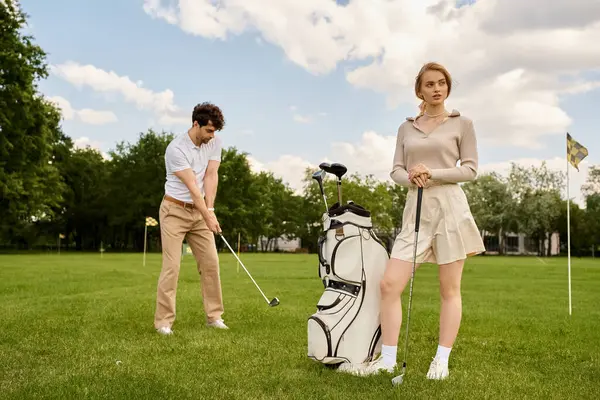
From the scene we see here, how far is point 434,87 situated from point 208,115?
121 inches

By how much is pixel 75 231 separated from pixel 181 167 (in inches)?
2924

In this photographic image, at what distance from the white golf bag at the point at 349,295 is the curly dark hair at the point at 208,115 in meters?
2.62


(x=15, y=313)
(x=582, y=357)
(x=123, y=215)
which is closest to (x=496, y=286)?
(x=582, y=357)

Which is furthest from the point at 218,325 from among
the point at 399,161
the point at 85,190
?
the point at 85,190

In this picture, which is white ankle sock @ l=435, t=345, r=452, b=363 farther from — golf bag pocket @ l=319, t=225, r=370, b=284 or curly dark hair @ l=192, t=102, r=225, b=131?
curly dark hair @ l=192, t=102, r=225, b=131

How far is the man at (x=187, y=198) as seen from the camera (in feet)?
23.5

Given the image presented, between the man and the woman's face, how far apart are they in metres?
2.94

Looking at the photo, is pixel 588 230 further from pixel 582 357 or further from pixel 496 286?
pixel 582 357

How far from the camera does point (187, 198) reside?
24.0 ft

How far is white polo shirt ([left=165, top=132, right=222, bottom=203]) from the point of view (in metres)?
7.15

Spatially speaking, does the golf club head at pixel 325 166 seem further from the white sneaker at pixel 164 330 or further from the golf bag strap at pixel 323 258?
the white sneaker at pixel 164 330

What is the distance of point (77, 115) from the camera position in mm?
54250

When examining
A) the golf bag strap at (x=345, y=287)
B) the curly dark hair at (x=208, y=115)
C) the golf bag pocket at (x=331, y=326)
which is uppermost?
the curly dark hair at (x=208, y=115)

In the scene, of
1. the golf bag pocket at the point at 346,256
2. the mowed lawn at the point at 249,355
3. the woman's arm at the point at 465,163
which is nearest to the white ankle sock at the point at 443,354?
the mowed lawn at the point at 249,355
